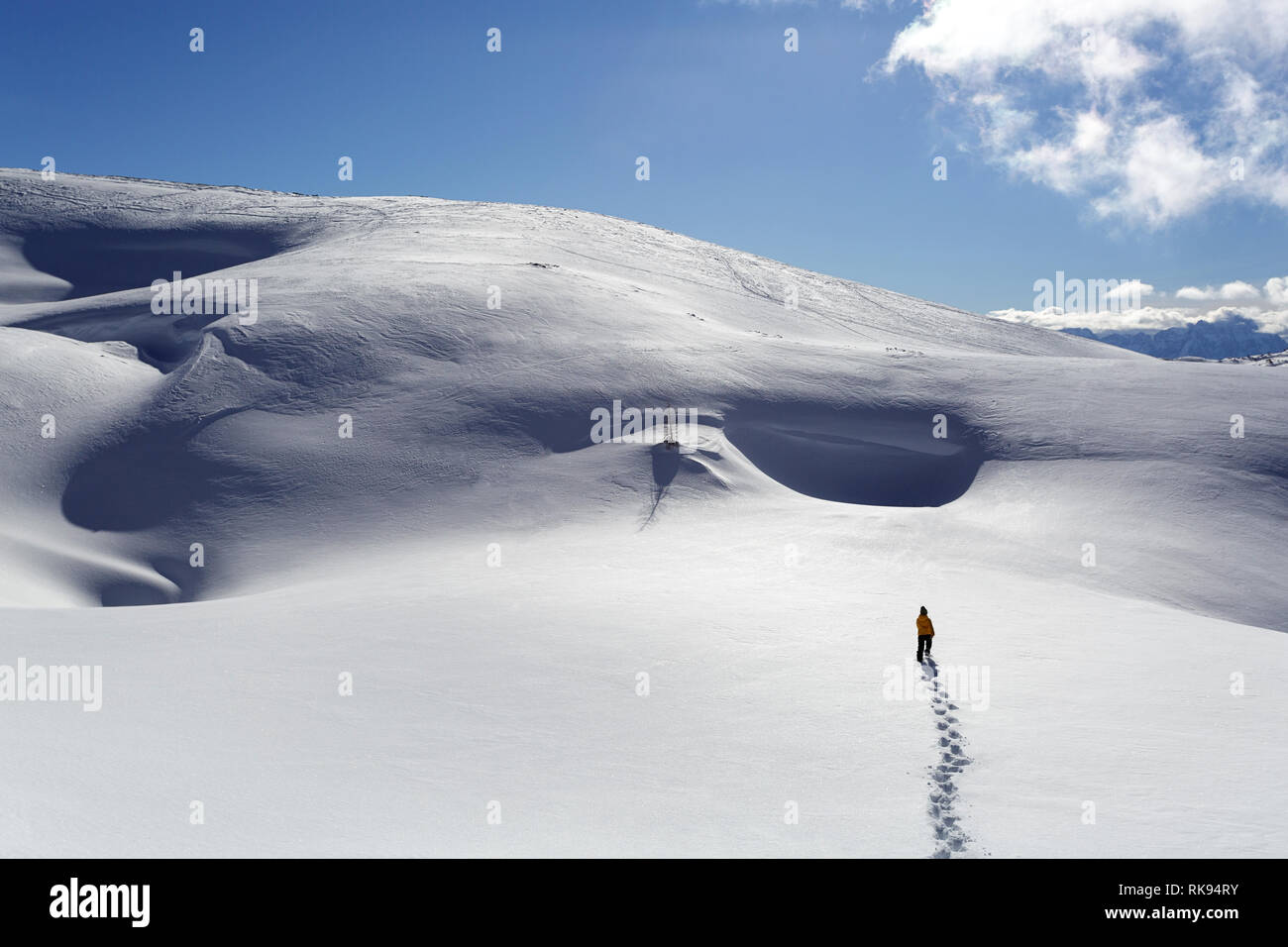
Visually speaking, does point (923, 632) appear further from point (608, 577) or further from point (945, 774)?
point (608, 577)

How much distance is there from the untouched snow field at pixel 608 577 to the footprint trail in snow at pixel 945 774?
0.05m

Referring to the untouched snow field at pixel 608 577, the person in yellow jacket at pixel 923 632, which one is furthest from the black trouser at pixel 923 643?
the untouched snow field at pixel 608 577

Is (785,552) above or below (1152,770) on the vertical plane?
above

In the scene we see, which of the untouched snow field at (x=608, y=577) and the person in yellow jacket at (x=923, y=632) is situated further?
the person in yellow jacket at (x=923, y=632)

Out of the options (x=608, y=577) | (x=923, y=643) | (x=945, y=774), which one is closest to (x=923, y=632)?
(x=923, y=643)

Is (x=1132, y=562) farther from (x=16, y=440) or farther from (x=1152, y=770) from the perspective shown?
(x=16, y=440)

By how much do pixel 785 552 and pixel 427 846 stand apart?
1233cm

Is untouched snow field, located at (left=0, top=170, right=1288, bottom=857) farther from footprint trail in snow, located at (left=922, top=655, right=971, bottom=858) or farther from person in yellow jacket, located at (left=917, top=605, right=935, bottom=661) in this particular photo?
person in yellow jacket, located at (left=917, top=605, right=935, bottom=661)

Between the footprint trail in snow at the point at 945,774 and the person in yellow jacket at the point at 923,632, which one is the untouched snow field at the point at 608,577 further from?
the person in yellow jacket at the point at 923,632

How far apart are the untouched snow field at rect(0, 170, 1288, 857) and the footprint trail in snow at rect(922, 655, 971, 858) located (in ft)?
0.17

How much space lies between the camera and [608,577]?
52.1 ft

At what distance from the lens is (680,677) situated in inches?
423

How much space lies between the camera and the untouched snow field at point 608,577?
24.7ft
